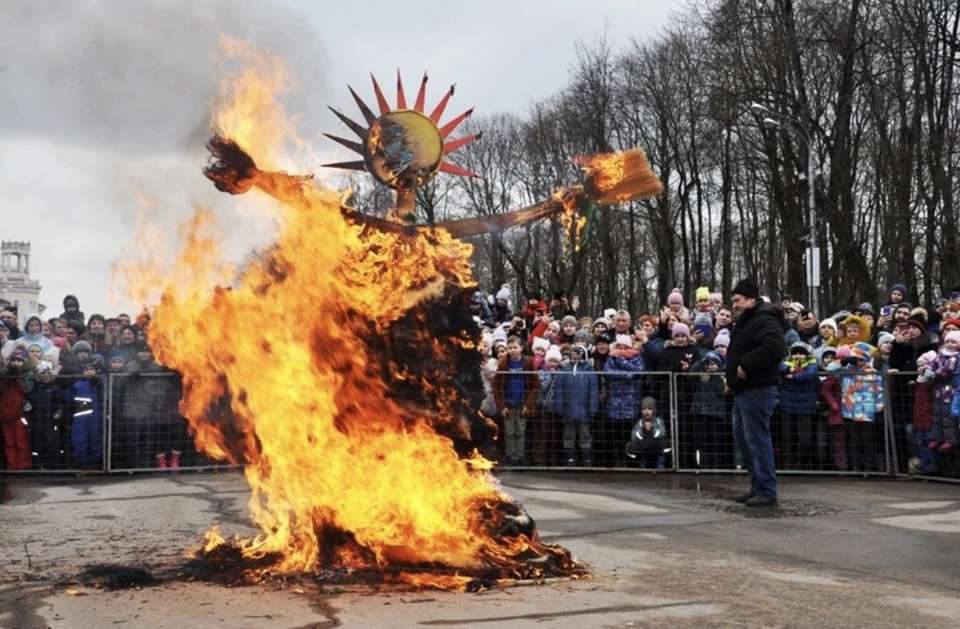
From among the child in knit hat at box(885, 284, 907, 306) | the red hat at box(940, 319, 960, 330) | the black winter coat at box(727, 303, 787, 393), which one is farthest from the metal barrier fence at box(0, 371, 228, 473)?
the child in knit hat at box(885, 284, 907, 306)

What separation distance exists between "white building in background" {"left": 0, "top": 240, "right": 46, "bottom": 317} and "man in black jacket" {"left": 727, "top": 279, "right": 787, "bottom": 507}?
608cm

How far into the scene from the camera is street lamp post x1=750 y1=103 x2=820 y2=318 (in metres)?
25.2

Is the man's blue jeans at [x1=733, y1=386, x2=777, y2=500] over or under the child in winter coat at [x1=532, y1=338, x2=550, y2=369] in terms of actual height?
under

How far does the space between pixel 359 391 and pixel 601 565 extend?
190 cm

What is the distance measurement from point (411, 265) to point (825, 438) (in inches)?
334

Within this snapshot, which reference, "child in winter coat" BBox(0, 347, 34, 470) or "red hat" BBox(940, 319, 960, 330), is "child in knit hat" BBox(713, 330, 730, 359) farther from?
"child in winter coat" BBox(0, 347, 34, 470)

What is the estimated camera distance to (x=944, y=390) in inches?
465

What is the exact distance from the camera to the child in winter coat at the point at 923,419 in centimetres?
1209

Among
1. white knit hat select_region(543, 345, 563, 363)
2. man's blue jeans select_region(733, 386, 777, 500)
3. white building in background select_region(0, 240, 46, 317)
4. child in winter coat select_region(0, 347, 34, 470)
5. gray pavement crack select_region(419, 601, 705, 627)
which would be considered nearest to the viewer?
gray pavement crack select_region(419, 601, 705, 627)

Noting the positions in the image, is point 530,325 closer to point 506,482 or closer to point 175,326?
point 506,482

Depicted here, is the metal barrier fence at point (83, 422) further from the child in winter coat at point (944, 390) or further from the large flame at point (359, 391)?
the child in winter coat at point (944, 390)

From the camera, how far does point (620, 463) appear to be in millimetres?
13234

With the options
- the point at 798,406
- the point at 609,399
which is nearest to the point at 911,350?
the point at 798,406

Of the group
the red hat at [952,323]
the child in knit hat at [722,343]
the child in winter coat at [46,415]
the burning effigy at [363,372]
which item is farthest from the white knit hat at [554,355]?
the burning effigy at [363,372]
